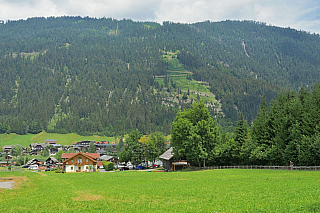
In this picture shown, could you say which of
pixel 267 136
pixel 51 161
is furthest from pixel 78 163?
pixel 51 161

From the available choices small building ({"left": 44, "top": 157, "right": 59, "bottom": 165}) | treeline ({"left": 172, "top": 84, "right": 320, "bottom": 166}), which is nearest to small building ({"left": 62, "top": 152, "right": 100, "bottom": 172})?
treeline ({"left": 172, "top": 84, "right": 320, "bottom": 166})

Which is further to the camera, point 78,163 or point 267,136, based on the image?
point 78,163

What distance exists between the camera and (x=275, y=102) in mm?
60938

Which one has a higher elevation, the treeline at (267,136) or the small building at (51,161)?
the treeline at (267,136)

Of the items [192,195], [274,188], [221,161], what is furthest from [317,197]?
[221,161]

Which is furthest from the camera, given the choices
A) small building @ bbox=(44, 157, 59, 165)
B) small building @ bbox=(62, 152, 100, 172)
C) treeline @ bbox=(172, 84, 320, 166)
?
small building @ bbox=(44, 157, 59, 165)

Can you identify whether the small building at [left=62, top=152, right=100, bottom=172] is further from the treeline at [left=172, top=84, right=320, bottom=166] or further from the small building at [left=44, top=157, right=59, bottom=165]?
the small building at [left=44, top=157, right=59, bottom=165]

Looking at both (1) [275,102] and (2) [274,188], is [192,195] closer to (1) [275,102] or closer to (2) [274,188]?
(2) [274,188]

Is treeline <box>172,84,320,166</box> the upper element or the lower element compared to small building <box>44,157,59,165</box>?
upper

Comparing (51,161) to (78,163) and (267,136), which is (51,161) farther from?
(267,136)

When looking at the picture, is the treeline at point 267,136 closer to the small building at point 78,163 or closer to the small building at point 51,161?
the small building at point 78,163

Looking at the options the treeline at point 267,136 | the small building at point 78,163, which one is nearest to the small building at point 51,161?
the small building at point 78,163

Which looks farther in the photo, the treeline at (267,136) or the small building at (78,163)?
the small building at (78,163)

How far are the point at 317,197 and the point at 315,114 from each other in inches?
1115
